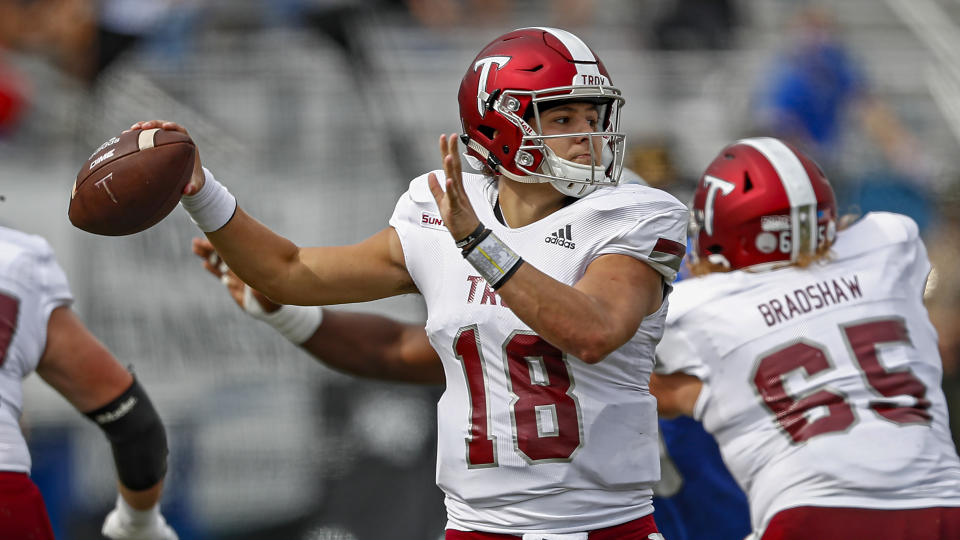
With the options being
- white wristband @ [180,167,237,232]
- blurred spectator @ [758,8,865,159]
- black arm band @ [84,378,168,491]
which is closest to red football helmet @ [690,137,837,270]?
white wristband @ [180,167,237,232]

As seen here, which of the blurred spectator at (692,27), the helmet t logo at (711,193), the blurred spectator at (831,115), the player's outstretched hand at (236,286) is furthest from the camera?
the blurred spectator at (692,27)

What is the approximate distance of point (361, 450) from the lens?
5703 millimetres

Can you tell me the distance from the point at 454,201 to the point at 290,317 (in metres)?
1.21

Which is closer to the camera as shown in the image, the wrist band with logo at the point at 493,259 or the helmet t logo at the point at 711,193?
the wrist band with logo at the point at 493,259

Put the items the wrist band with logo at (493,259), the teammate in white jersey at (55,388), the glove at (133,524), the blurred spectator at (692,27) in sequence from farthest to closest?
the blurred spectator at (692,27)
the glove at (133,524)
the teammate in white jersey at (55,388)
the wrist band with logo at (493,259)

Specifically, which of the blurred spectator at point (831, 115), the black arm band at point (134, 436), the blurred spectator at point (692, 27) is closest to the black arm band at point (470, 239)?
the black arm band at point (134, 436)

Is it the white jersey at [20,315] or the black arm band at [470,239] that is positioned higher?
the black arm band at [470,239]

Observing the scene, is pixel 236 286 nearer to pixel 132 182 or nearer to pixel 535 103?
→ pixel 132 182

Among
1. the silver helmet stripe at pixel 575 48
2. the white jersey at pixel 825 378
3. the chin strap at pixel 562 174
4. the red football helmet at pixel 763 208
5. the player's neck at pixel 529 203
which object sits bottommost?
the white jersey at pixel 825 378

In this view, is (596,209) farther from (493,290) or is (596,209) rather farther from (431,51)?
(431,51)

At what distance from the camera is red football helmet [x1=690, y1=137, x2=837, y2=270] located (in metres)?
3.58

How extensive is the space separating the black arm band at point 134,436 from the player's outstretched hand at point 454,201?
156cm

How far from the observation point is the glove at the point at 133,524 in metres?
3.81

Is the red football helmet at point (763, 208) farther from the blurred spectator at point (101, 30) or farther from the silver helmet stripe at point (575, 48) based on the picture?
the blurred spectator at point (101, 30)
